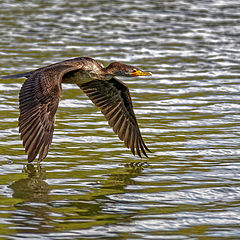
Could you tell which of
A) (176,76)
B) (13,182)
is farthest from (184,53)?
(13,182)

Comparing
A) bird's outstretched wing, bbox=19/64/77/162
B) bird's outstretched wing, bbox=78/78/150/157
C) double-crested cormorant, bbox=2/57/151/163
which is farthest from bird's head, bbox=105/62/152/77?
bird's outstretched wing, bbox=19/64/77/162

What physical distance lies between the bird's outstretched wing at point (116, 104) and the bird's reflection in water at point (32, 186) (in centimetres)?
182

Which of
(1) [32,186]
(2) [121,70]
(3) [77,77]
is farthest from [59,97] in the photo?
(2) [121,70]

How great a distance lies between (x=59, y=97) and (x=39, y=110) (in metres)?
0.31

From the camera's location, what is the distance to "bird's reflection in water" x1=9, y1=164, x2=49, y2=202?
28.2 ft

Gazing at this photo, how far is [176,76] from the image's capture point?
51.5 feet

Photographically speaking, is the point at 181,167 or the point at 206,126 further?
the point at 206,126

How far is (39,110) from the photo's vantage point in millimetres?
9344

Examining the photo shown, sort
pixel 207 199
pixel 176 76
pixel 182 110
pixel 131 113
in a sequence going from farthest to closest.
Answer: pixel 176 76, pixel 182 110, pixel 131 113, pixel 207 199

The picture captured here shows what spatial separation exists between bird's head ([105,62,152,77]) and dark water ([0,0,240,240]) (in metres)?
1.02

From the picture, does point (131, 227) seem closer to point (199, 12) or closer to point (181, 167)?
point (181, 167)

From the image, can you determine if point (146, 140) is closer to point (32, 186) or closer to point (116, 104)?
point (116, 104)

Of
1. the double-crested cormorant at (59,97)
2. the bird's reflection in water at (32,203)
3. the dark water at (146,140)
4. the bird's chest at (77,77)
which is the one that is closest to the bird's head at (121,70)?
the double-crested cormorant at (59,97)

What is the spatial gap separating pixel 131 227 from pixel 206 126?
466 centimetres
